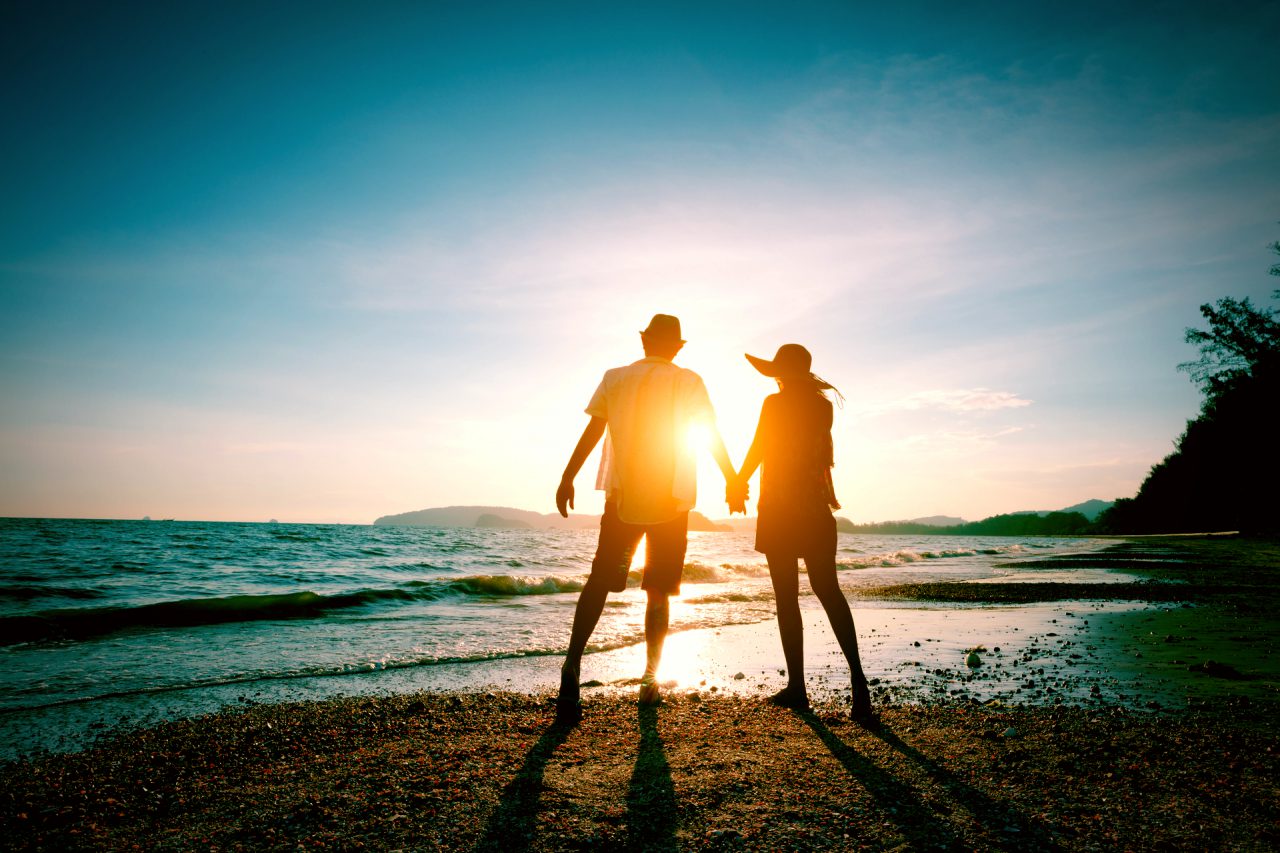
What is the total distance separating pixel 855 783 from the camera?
2.79 m

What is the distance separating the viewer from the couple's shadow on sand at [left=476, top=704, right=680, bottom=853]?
2.27 meters

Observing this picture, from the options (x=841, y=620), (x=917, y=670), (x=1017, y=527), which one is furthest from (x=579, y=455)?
(x=1017, y=527)

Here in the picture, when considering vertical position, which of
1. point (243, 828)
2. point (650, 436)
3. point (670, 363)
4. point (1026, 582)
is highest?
point (670, 363)

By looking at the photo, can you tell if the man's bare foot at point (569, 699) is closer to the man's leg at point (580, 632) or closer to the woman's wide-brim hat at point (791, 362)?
the man's leg at point (580, 632)

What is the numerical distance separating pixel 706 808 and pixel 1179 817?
1735mm

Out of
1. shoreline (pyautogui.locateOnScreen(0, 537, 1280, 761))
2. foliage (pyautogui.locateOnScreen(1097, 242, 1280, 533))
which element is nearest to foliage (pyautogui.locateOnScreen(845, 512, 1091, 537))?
foliage (pyautogui.locateOnScreen(1097, 242, 1280, 533))

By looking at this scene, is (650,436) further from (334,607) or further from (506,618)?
(334,607)

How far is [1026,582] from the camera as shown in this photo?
15.9 metres

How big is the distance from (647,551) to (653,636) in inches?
27.0

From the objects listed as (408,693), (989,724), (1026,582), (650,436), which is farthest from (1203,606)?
(408,693)

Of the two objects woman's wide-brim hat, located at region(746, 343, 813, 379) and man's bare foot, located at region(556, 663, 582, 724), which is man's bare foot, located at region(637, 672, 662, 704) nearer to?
man's bare foot, located at region(556, 663, 582, 724)

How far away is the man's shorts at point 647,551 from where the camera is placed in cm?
411

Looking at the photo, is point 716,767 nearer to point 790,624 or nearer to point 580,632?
point 580,632

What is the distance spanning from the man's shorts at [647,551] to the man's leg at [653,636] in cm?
9
